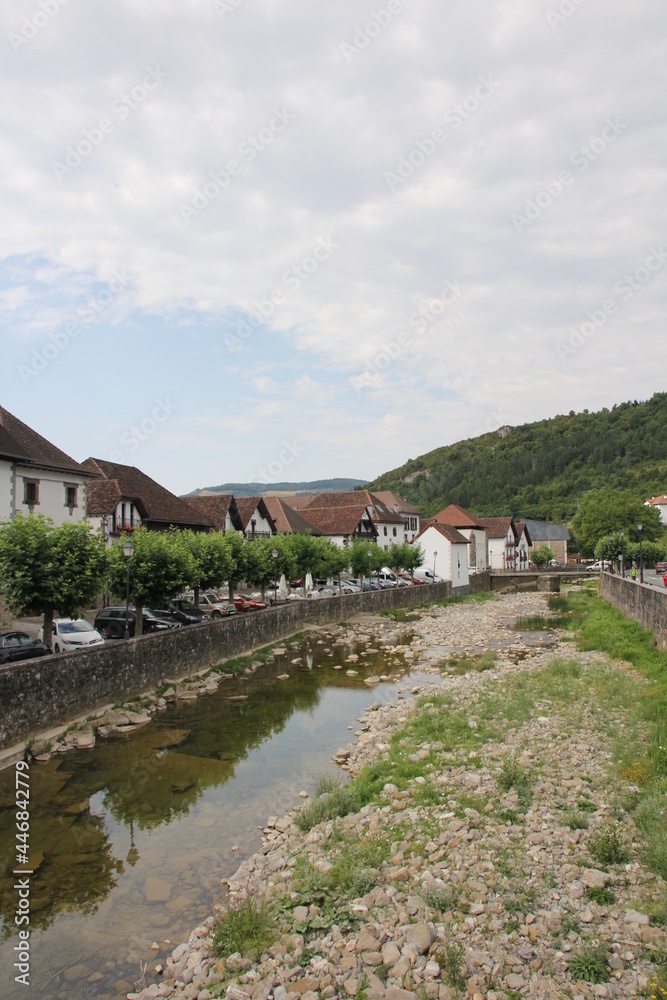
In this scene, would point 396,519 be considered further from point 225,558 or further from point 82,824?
point 82,824

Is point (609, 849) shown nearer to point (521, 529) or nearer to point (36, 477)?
point (36, 477)

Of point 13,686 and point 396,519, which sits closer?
point 13,686

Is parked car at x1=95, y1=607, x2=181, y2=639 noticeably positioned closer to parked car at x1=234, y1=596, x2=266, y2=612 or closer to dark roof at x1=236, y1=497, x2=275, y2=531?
parked car at x1=234, y1=596, x2=266, y2=612

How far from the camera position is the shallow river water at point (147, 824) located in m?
8.50

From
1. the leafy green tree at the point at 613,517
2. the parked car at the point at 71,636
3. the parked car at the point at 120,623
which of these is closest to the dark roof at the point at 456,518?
the leafy green tree at the point at 613,517

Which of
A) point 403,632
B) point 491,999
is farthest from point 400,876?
point 403,632

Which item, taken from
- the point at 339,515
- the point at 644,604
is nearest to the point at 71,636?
the point at 644,604

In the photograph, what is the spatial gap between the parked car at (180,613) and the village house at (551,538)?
9291cm

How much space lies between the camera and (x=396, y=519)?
257 feet

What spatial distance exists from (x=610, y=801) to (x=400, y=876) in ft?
12.6

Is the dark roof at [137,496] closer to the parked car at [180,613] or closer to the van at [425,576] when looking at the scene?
the parked car at [180,613]

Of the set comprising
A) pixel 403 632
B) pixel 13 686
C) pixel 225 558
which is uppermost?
pixel 225 558

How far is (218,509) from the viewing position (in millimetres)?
50344

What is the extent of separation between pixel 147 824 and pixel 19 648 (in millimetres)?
8833
